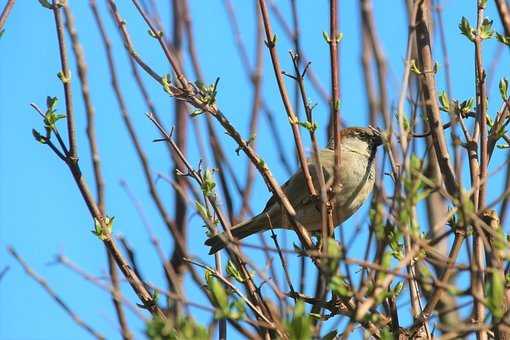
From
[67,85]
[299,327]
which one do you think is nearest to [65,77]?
[67,85]

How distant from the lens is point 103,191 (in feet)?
10.9

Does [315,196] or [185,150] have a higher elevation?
[185,150]

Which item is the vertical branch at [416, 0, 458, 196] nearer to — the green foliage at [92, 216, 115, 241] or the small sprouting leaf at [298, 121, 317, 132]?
the small sprouting leaf at [298, 121, 317, 132]

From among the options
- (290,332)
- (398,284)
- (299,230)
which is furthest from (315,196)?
(290,332)

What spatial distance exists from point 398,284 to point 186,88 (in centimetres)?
107

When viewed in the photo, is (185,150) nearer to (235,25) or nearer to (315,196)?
(235,25)

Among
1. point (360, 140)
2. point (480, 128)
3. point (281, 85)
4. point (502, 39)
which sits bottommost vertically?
point (480, 128)

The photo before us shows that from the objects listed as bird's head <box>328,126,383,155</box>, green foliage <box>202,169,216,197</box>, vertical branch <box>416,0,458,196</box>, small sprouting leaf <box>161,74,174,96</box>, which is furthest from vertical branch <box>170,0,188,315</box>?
vertical branch <box>416,0,458,196</box>

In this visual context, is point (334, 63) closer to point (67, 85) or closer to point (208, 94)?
point (208, 94)

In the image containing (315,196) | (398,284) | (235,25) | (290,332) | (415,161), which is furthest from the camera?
(235,25)

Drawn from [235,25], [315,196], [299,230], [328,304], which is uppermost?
[235,25]

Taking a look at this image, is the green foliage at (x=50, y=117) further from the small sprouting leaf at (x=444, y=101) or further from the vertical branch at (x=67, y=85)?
the small sprouting leaf at (x=444, y=101)

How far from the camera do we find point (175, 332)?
2.10 metres

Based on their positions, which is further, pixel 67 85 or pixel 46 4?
pixel 46 4
